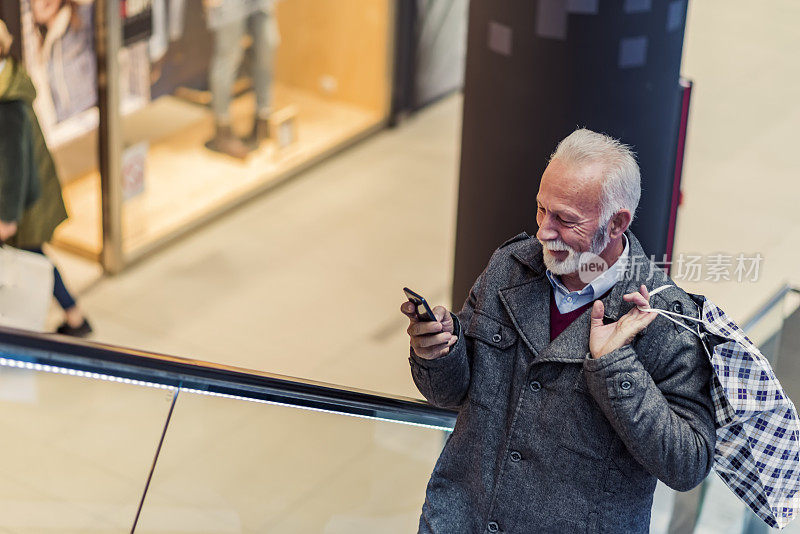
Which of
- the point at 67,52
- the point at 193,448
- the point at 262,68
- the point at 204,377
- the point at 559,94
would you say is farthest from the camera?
the point at 262,68

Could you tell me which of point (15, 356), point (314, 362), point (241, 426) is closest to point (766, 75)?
point (314, 362)

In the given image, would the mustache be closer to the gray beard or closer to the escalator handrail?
the gray beard

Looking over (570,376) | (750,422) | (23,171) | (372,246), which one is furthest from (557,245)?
(372,246)

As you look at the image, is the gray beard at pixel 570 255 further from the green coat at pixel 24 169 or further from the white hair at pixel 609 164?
the green coat at pixel 24 169

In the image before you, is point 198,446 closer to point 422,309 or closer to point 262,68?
point 422,309

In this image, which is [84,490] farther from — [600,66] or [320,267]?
[320,267]

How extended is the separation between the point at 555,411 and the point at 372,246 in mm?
5584

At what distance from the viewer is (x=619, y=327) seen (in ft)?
9.17

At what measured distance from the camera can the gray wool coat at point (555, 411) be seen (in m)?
2.76

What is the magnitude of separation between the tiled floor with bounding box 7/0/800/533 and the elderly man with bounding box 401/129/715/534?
2.91 metres

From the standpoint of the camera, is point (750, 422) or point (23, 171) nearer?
point (750, 422)

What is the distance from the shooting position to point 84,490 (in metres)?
3.97

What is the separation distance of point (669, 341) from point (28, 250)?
4581 mm

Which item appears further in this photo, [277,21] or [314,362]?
[277,21]
